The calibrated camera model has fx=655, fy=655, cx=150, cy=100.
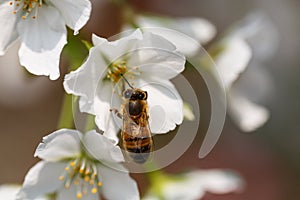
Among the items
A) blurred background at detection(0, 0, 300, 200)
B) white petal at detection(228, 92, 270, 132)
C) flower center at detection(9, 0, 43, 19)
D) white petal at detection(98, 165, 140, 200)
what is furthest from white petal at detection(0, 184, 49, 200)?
blurred background at detection(0, 0, 300, 200)

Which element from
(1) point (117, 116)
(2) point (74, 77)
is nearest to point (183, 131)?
(1) point (117, 116)

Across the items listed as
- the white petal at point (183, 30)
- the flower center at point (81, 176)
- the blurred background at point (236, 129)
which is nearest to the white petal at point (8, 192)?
the flower center at point (81, 176)

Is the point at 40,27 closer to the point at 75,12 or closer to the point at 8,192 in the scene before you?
A: the point at 75,12

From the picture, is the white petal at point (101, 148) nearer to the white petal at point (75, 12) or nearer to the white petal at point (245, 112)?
the white petal at point (75, 12)

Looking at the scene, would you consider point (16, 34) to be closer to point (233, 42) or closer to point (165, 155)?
point (165, 155)

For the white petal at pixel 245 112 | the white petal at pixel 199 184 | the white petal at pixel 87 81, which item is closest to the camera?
the white petal at pixel 87 81

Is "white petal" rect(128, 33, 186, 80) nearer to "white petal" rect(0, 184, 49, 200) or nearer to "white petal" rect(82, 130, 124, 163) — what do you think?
"white petal" rect(82, 130, 124, 163)

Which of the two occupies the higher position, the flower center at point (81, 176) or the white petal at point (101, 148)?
the white petal at point (101, 148)
